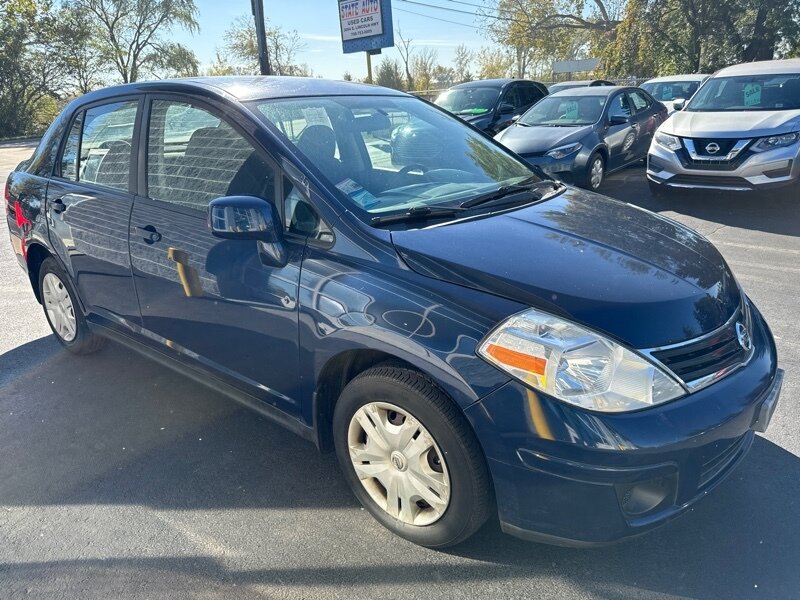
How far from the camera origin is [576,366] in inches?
76.5


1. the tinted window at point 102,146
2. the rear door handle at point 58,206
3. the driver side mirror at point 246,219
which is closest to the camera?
the driver side mirror at point 246,219

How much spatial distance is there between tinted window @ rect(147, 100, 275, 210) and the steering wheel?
0.65 meters

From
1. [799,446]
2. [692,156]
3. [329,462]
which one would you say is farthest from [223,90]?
[692,156]

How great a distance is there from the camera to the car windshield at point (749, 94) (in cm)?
762

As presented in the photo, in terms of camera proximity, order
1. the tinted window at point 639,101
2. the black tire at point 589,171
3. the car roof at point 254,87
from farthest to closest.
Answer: the tinted window at point 639,101 → the black tire at point 589,171 → the car roof at point 254,87

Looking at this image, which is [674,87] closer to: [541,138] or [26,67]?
[541,138]

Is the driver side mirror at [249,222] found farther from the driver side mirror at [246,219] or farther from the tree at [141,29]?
the tree at [141,29]

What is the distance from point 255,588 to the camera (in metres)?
2.22

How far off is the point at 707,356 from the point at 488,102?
10.8 meters

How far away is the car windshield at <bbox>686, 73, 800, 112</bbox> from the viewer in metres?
7.62

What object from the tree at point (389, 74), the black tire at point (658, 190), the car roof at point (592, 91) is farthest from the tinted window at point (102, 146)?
the tree at point (389, 74)

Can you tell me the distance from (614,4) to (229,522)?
42.1 meters

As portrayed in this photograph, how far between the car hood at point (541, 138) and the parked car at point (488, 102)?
113 inches

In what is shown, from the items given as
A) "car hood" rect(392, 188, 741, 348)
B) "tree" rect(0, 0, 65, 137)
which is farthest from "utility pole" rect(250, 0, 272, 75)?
"tree" rect(0, 0, 65, 137)
